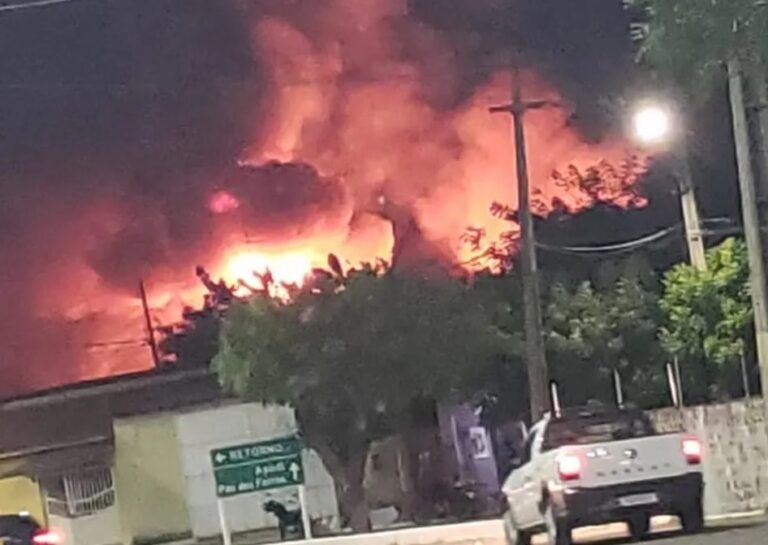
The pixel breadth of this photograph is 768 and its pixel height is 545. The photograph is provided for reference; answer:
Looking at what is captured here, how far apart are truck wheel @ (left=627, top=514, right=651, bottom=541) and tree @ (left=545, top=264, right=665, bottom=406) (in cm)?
1570

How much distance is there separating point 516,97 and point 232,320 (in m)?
9.54

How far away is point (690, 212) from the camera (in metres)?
35.7

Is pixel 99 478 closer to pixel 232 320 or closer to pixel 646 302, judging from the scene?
pixel 232 320

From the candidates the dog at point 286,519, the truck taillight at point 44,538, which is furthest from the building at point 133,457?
the truck taillight at point 44,538

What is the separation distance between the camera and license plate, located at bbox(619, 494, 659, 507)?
22359 millimetres

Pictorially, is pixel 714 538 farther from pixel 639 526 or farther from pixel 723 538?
pixel 639 526

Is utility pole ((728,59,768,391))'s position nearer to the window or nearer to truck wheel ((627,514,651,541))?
truck wheel ((627,514,651,541))

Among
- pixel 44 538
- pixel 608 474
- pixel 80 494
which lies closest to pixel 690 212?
pixel 608 474

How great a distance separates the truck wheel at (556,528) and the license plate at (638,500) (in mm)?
685

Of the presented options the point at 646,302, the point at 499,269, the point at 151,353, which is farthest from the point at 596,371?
the point at 151,353

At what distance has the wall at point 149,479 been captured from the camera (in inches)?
1967

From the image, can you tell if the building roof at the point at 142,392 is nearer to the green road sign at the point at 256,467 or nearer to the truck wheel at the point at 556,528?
the green road sign at the point at 256,467

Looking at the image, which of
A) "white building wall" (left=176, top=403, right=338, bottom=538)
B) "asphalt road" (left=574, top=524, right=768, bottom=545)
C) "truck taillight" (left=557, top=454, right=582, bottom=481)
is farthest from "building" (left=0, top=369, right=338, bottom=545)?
"truck taillight" (left=557, top=454, right=582, bottom=481)

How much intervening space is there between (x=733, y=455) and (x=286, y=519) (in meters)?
14.8
